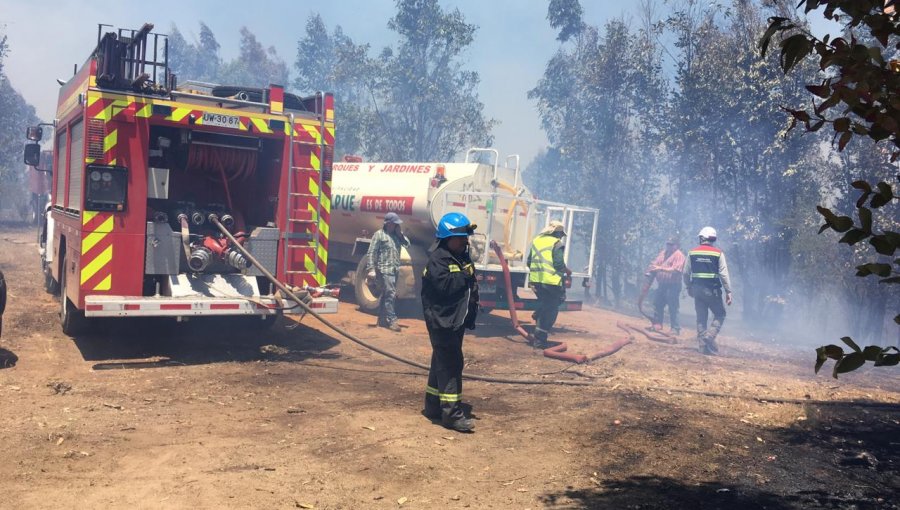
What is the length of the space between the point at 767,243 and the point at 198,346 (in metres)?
13.4

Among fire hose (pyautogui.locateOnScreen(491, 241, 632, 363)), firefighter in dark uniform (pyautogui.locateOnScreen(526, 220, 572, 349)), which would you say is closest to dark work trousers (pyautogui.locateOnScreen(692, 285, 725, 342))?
fire hose (pyautogui.locateOnScreen(491, 241, 632, 363))

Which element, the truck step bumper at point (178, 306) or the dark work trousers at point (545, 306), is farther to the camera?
the dark work trousers at point (545, 306)

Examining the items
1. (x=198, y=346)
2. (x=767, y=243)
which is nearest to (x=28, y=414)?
(x=198, y=346)

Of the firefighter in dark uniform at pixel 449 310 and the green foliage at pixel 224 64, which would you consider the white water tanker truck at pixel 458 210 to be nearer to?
the firefighter in dark uniform at pixel 449 310

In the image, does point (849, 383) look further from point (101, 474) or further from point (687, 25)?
point (687, 25)

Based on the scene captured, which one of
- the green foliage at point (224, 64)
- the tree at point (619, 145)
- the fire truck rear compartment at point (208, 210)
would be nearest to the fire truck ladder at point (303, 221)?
the fire truck rear compartment at point (208, 210)

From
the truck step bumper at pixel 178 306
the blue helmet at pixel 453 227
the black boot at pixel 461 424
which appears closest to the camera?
the black boot at pixel 461 424

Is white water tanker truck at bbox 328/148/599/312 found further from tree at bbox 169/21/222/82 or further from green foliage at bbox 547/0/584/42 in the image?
tree at bbox 169/21/222/82

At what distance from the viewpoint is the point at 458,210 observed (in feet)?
41.1

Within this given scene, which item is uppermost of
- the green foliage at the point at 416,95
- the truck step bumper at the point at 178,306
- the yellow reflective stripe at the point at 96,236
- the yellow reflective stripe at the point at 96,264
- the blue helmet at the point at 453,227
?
the green foliage at the point at 416,95

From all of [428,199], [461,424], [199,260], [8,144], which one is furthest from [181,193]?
[8,144]

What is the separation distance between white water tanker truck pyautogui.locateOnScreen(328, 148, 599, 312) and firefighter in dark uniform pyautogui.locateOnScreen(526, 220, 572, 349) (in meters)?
1.11

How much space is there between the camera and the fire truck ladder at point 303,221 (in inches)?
347

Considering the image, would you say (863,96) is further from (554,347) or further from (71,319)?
(71,319)
